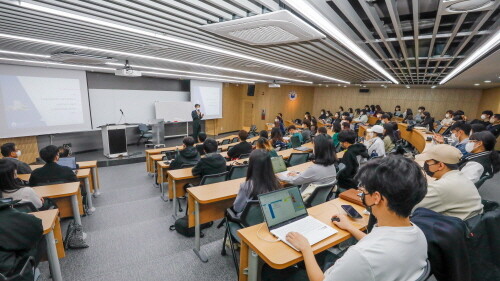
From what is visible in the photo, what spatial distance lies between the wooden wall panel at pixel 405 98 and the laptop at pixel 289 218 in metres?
14.4

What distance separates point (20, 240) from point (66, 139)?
7.93m

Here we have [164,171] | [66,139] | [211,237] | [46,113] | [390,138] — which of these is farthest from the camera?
[66,139]

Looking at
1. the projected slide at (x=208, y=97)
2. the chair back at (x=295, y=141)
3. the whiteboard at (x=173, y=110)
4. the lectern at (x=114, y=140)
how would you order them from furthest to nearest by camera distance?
the projected slide at (x=208, y=97) → the whiteboard at (x=173, y=110) → the lectern at (x=114, y=140) → the chair back at (x=295, y=141)

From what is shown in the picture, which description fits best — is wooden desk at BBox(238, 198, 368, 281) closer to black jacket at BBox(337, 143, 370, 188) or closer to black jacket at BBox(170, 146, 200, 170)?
black jacket at BBox(337, 143, 370, 188)

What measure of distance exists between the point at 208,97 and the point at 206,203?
379 inches

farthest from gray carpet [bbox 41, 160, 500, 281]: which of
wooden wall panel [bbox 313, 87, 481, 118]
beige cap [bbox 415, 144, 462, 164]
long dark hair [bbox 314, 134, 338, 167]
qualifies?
wooden wall panel [bbox 313, 87, 481, 118]

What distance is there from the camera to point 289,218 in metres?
1.88

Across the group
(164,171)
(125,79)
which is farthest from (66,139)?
(164,171)

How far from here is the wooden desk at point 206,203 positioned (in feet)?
8.73

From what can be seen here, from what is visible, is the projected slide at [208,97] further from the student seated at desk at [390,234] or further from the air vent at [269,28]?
the student seated at desk at [390,234]

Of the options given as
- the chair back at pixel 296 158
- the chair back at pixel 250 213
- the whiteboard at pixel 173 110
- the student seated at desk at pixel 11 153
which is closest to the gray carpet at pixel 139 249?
the chair back at pixel 250 213

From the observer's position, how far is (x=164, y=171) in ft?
15.6

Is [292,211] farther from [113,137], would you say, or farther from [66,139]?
[66,139]

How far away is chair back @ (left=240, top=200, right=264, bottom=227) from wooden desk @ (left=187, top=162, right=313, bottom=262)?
0.50 m
